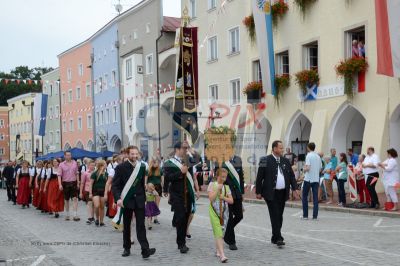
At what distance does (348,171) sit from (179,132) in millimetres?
25010

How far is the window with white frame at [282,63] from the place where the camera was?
1129 inches

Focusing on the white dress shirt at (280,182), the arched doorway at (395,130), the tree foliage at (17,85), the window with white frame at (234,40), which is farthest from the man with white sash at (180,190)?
the tree foliage at (17,85)

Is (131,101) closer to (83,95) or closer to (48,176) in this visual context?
(83,95)

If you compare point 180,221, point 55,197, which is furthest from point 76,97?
point 180,221

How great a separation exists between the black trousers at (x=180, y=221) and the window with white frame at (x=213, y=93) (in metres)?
24.8

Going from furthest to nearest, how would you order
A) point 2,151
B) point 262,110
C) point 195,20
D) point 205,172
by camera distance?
point 2,151 < point 195,20 < point 205,172 < point 262,110

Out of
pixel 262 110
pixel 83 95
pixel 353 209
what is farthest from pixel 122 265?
pixel 83 95

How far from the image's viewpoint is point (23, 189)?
23203 mm

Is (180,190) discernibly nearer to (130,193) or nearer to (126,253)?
(130,193)

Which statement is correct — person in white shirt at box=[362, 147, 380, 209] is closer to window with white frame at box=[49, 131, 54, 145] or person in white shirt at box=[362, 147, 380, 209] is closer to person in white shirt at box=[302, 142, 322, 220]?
person in white shirt at box=[302, 142, 322, 220]

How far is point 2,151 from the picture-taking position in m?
100

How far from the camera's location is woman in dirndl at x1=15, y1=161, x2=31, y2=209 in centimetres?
2303

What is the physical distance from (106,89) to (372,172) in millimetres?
39082

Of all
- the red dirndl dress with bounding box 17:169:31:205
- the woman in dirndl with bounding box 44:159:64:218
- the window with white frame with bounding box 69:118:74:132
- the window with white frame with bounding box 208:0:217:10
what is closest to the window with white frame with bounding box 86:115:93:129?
the window with white frame with bounding box 69:118:74:132
